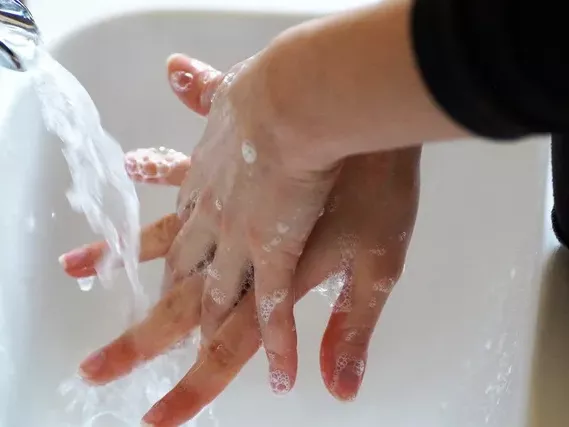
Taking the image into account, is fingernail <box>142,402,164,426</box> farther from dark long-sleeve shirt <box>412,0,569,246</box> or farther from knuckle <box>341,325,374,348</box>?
dark long-sleeve shirt <box>412,0,569,246</box>

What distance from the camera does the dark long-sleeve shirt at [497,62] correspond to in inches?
10.1

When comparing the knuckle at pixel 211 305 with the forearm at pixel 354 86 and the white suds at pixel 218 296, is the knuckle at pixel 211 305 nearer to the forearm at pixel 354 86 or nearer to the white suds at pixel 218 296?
the white suds at pixel 218 296

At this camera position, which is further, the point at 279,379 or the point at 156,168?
the point at 156,168

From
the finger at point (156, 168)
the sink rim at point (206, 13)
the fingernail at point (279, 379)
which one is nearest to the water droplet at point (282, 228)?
the fingernail at point (279, 379)

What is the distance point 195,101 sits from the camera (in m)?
0.61

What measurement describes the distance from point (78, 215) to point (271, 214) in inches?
13.4

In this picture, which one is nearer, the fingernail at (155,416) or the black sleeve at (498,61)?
the black sleeve at (498,61)

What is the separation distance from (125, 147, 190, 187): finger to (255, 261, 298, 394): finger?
0.63 ft

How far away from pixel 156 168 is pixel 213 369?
0.22 metres

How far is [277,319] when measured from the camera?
48 centimetres

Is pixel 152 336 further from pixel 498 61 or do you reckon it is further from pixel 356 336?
pixel 498 61

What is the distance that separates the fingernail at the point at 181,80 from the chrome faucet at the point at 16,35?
127 millimetres

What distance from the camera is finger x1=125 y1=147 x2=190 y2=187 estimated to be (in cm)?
64

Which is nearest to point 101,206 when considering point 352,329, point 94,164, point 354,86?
point 94,164
